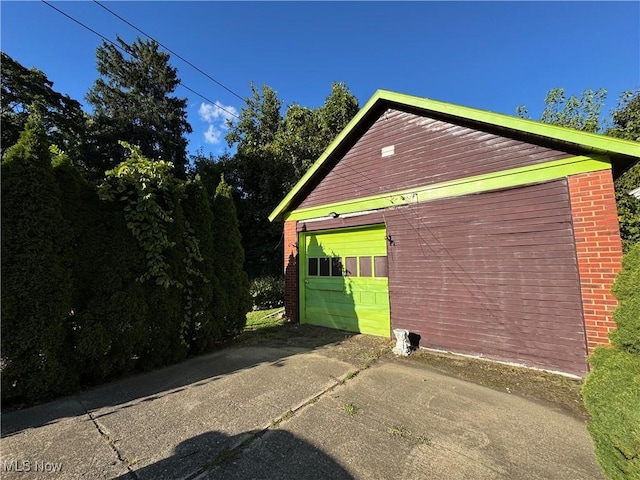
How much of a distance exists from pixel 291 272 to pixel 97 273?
4.40 metres

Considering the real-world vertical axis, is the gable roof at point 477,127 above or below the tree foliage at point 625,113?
below

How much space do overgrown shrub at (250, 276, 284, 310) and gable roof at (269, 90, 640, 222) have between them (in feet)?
15.3

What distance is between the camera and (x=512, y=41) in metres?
6.82

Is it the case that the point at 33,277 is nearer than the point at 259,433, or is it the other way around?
the point at 259,433

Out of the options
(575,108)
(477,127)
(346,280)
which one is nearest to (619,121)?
(575,108)

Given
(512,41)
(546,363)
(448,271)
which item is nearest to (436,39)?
(512,41)

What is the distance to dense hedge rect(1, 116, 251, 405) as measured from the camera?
325 cm

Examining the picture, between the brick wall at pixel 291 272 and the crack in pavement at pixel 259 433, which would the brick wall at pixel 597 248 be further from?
the brick wall at pixel 291 272

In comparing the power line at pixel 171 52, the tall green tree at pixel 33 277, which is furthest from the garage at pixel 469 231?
the tall green tree at pixel 33 277

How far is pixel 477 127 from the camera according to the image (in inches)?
196

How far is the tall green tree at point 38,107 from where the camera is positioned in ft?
54.4

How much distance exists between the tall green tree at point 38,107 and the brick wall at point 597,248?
875 inches

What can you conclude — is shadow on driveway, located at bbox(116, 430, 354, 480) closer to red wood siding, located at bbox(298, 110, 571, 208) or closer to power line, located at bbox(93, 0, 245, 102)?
red wood siding, located at bbox(298, 110, 571, 208)

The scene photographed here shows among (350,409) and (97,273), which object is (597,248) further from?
(97,273)
